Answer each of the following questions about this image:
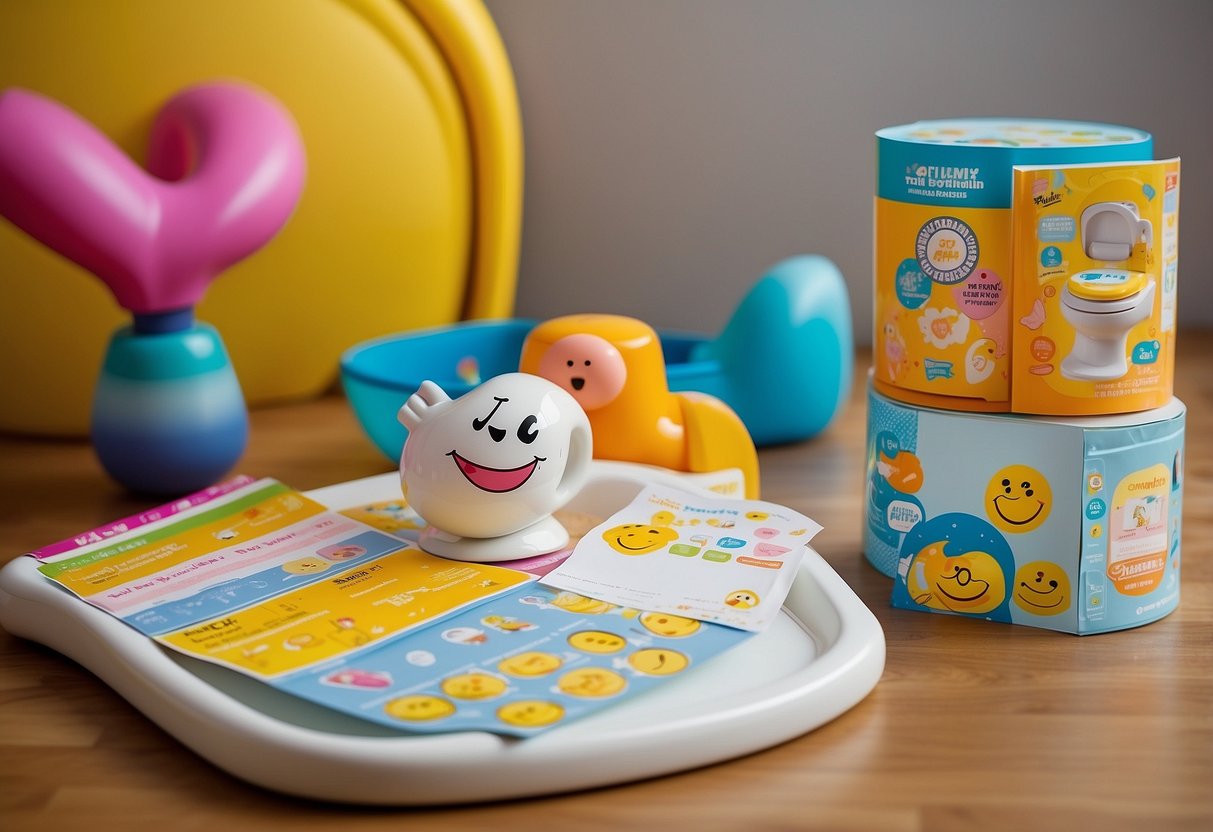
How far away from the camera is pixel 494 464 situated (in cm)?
82

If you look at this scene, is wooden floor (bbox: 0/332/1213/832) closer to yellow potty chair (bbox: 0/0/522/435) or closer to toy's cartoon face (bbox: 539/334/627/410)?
toy's cartoon face (bbox: 539/334/627/410)

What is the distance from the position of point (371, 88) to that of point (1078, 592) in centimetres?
88

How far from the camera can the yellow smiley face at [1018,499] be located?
2.69 feet

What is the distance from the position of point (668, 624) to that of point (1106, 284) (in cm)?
31

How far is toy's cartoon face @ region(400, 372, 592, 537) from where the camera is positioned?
0.83 m

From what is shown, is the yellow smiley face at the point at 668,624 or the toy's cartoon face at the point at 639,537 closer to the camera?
the yellow smiley face at the point at 668,624

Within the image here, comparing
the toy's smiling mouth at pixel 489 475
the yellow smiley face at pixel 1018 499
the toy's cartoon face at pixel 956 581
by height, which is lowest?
the toy's cartoon face at pixel 956 581

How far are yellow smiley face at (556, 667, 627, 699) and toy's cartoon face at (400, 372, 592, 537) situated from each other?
16 cm

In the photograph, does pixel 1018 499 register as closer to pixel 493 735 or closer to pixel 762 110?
pixel 493 735

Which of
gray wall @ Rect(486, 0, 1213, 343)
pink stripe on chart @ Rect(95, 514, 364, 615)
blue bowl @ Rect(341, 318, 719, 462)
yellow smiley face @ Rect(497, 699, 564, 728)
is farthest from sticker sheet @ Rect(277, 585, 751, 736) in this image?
gray wall @ Rect(486, 0, 1213, 343)

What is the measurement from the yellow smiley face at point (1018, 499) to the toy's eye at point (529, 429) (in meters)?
0.28

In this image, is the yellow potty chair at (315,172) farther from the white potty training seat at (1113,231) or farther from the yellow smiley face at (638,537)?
the white potty training seat at (1113,231)

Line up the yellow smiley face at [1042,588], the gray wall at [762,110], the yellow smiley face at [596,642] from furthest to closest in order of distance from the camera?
the gray wall at [762,110]
the yellow smiley face at [1042,588]
the yellow smiley face at [596,642]

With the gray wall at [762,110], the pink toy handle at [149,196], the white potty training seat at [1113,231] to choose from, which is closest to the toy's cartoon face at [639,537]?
the white potty training seat at [1113,231]
